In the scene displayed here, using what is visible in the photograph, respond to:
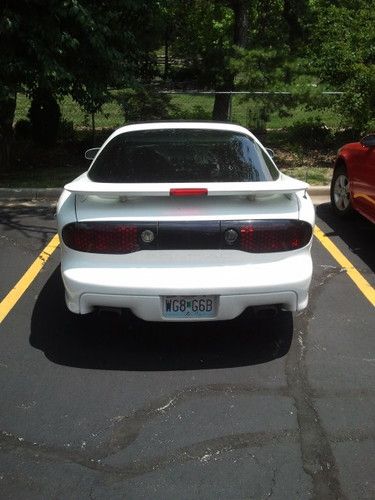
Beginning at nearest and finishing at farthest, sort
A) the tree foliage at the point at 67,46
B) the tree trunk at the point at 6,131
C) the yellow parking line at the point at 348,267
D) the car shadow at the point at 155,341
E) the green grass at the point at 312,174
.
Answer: the car shadow at the point at 155,341 → the yellow parking line at the point at 348,267 → the tree foliage at the point at 67,46 → the green grass at the point at 312,174 → the tree trunk at the point at 6,131

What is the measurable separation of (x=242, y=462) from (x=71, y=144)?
10926 mm

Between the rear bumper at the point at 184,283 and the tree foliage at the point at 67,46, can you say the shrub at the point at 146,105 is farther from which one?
the rear bumper at the point at 184,283

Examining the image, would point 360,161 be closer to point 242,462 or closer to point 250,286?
point 250,286

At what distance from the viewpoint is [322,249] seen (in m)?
6.30

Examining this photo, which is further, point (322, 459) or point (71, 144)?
point (71, 144)

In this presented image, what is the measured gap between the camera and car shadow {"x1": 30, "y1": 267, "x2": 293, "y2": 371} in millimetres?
3812

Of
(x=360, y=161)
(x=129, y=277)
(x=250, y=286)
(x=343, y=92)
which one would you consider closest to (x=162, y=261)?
(x=129, y=277)

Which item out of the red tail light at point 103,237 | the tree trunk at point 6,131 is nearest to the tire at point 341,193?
the red tail light at point 103,237

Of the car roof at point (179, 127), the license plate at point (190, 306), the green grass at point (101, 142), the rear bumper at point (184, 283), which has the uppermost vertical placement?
the car roof at point (179, 127)

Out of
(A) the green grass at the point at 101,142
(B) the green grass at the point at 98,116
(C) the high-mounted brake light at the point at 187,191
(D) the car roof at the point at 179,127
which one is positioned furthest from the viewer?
(B) the green grass at the point at 98,116

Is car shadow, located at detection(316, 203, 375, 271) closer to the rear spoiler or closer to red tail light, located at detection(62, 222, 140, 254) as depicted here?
the rear spoiler

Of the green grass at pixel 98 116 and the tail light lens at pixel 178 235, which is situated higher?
the tail light lens at pixel 178 235

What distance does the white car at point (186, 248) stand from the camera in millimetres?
3553

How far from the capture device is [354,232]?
6.97 meters
